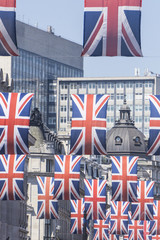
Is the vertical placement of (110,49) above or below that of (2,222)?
above

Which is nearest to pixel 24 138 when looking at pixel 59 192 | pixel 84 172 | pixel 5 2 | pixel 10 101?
pixel 10 101

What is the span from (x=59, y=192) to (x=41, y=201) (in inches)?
229

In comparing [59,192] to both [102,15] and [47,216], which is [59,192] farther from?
[102,15]

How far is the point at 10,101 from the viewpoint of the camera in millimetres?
71750

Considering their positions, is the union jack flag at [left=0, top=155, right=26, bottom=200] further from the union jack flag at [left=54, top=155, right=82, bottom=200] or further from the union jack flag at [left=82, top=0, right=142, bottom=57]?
the union jack flag at [left=82, top=0, right=142, bottom=57]

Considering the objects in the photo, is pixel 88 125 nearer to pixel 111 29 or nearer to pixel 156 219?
pixel 111 29

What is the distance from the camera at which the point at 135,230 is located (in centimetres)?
12369

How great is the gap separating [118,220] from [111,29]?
53310 mm

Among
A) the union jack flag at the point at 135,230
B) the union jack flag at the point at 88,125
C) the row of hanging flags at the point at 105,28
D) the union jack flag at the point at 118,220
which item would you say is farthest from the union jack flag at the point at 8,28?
the union jack flag at the point at 135,230

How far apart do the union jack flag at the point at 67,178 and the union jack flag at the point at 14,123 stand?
20.0 meters

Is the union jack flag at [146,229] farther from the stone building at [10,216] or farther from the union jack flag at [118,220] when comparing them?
the stone building at [10,216]

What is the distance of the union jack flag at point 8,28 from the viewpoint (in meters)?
62.5

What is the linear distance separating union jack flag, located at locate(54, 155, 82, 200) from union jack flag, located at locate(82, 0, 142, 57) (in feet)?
98.5

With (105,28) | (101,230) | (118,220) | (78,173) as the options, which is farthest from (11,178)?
(101,230)
